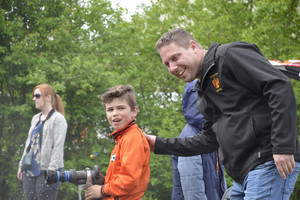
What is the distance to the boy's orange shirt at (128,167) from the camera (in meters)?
3.08

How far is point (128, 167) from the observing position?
121 inches

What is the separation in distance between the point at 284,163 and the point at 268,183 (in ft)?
0.60

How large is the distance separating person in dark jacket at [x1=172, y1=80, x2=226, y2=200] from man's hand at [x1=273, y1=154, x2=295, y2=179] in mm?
1765

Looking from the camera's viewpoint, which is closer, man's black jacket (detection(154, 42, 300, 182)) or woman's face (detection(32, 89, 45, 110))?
man's black jacket (detection(154, 42, 300, 182))

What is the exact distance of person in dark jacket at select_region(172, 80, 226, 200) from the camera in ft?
12.7

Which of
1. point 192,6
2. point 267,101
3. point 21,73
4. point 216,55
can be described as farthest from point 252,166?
point 192,6

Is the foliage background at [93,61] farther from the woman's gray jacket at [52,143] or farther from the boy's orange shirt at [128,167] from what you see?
the boy's orange shirt at [128,167]

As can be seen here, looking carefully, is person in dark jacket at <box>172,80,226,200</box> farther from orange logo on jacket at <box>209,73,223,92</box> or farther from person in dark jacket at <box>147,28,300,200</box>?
orange logo on jacket at <box>209,73,223,92</box>

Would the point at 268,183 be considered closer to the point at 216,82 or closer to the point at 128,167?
the point at 216,82

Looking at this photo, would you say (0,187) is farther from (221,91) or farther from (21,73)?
(221,91)

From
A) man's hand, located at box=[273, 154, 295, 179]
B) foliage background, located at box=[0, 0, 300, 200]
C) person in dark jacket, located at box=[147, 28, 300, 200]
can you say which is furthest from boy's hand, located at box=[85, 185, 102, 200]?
foliage background, located at box=[0, 0, 300, 200]

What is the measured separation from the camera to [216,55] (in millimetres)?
2480

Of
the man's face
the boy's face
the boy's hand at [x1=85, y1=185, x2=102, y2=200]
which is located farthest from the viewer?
the boy's face

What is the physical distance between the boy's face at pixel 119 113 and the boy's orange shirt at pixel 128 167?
0.07 metres
